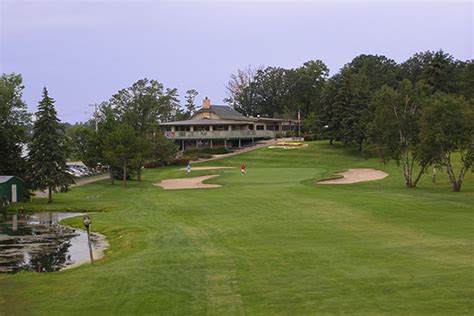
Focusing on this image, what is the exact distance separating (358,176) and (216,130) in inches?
1834

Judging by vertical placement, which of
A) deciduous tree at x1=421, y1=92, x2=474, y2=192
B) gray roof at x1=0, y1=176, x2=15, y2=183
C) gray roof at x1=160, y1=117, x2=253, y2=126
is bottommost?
gray roof at x1=0, y1=176, x2=15, y2=183

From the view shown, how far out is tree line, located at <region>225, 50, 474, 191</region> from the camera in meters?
36.8

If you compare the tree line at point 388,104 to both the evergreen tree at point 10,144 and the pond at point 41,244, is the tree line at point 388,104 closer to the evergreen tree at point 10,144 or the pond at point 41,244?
the pond at point 41,244

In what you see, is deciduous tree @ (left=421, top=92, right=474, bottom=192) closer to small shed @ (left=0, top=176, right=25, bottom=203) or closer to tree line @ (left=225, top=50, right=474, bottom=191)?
tree line @ (left=225, top=50, right=474, bottom=191)

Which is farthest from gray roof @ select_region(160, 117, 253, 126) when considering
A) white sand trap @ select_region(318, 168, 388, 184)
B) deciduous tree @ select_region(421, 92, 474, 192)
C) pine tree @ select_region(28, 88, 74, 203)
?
deciduous tree @ select_region(421, 92, 474, 192)

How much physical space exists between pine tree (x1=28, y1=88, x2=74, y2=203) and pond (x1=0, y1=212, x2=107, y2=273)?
5.88 meters

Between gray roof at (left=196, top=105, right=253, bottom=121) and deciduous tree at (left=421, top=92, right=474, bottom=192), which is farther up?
gray roof at (left=196, top=105, right=253, bottom=121)

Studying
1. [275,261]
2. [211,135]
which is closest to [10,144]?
[275,261]

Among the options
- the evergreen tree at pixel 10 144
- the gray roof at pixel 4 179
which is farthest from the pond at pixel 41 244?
the evergreen tree at pixel 10 144

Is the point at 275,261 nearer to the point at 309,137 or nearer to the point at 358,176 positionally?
the point at 358,176

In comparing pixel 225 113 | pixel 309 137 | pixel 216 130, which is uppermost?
pixel 225 113

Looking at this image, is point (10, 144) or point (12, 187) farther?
point (10, 144)

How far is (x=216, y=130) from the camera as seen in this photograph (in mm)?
96562

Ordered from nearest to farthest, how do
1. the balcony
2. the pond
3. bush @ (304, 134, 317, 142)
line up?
the pond, the balcony, bush @ (304, 134, 317, 142)
